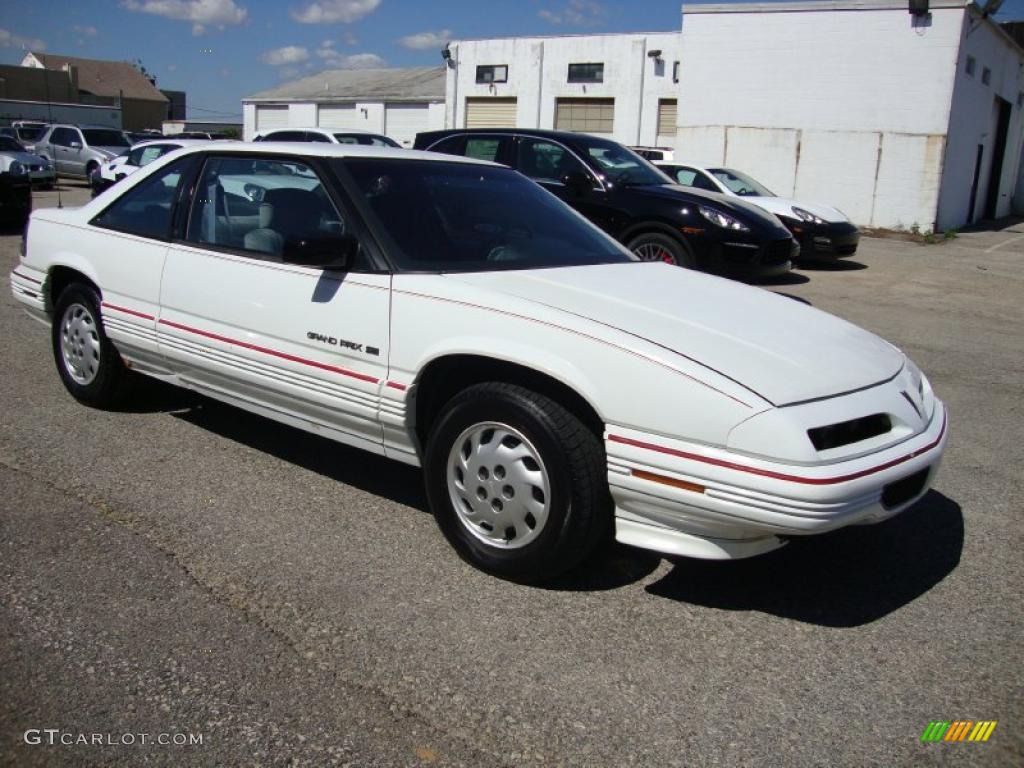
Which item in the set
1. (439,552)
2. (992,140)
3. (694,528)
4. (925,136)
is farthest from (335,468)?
(992,140)

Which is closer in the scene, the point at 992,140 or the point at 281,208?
the point at 281,208

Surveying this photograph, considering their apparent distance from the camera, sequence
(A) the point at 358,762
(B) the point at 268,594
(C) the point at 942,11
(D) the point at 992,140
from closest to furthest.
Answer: (A) the point at 358,762 → (B) the point at 268,594 → (C) the point at 942,11 → (D) the point at 992,140

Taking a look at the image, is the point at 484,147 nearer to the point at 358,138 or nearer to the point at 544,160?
the point at 544,160

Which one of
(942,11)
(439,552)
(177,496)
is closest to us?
(439,552)

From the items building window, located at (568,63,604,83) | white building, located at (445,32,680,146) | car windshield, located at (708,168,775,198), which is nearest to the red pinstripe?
car windshield, located at (708,168,775,198)

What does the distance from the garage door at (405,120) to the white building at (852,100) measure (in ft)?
59.4

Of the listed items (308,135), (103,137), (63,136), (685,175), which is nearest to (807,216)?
(685,175)

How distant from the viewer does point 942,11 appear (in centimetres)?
1994

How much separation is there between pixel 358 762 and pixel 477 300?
5.39 feet

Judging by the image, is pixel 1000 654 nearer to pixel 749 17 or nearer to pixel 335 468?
pixel 335 468

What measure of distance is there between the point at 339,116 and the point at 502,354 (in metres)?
42.0

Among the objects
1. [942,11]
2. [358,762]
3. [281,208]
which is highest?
[942,11]

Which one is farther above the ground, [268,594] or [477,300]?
[477,300]

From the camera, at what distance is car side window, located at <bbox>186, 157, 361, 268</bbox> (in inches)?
154
